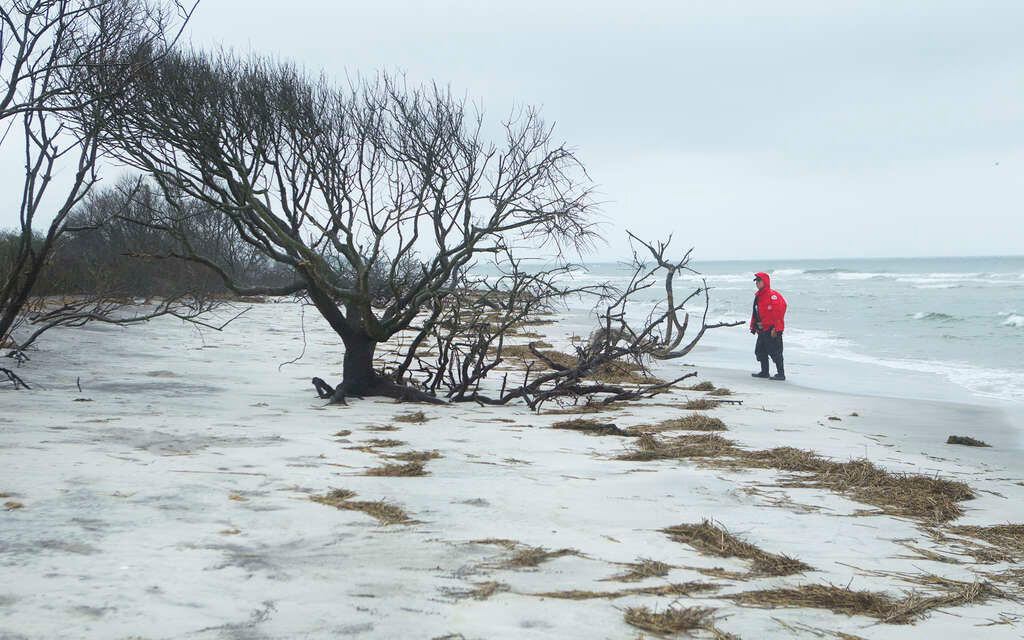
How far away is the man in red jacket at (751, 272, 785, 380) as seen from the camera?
1248 centimetres

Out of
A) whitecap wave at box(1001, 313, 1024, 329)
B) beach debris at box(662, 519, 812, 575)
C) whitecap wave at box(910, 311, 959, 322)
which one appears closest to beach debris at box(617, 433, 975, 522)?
beach debris at box(662, 519, 812, 575)

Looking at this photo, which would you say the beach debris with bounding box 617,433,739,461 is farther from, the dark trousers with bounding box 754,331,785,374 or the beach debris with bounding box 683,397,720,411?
the dark trousers with bounding box 754,331,785,374

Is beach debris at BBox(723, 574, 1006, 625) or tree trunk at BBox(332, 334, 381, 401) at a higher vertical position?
tree trunk at BBox(332, 334, 381, 401)

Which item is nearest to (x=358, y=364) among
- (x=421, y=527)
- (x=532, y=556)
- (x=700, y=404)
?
(x=700, y=404)

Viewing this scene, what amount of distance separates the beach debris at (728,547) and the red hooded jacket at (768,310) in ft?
28.7

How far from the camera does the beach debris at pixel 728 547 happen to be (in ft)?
11.7

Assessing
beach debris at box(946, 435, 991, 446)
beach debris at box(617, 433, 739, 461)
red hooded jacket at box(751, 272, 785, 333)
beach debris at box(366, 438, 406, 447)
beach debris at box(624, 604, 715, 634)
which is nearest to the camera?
beach debris at box(624, 604, 715, 634)

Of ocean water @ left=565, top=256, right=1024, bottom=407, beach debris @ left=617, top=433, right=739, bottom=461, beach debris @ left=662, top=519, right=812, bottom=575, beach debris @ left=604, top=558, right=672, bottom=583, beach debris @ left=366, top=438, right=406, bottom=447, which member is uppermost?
Result: beach debris @ left=366, top=438, right=406, bottom=447

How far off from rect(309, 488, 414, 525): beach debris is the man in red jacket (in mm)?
9164

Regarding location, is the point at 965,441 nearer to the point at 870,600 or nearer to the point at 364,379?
the point at 870,600

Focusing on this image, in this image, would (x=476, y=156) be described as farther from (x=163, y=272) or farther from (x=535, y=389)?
(x=163, y=272)

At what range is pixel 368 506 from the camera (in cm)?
426

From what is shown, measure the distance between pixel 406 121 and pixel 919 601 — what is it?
23.6 feet

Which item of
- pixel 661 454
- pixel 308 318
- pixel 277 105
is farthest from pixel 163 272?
pixel 661 454
